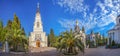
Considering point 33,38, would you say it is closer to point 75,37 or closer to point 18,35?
point 18,35

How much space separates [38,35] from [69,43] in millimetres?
28639

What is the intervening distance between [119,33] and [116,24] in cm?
171

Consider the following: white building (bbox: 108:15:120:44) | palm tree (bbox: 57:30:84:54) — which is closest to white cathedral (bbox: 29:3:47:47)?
white building (bbox: 108:15:120:44)

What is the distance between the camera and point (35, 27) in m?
45.9

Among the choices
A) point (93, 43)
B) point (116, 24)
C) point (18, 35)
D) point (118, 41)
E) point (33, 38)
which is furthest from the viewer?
point (33, 38)

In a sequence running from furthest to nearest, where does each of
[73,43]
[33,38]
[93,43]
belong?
[33,38], [93,43], [73,43]

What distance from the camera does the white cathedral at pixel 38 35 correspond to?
44094 millimetres

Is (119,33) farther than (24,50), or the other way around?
(119,33)

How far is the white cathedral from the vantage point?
44.1 metres

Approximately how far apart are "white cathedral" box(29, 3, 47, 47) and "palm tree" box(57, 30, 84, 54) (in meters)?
26.0

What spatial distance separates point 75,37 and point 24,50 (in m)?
5.67

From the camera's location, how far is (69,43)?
17.7m

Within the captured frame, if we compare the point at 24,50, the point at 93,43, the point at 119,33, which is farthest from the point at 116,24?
the point at 24,50

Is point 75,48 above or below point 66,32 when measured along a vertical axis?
below
